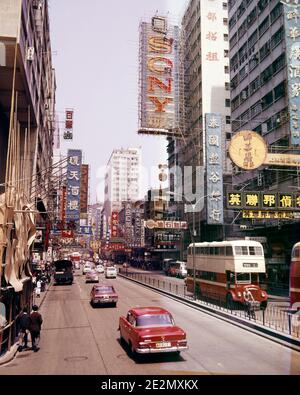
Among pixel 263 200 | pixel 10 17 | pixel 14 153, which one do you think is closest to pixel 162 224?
pixel 263 200

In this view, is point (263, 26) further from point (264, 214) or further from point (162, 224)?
point (264, 214)

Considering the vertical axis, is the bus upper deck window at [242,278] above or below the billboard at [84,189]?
below

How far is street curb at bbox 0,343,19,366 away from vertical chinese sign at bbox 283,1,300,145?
2730cm

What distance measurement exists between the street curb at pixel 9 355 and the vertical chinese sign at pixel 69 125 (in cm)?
4492

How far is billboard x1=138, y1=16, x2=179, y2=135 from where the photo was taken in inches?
2381

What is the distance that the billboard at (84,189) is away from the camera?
214ft

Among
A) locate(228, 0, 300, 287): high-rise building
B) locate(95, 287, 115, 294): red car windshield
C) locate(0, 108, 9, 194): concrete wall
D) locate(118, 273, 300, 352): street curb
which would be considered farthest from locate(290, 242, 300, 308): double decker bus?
locate(0, 108, 9, 194): concrete wall

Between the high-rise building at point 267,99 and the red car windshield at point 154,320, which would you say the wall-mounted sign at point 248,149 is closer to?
the high-rise building at point 267,99

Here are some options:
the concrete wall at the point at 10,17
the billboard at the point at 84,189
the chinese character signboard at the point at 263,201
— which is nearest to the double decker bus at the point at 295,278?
the chinese character signboard at the point at 263,201

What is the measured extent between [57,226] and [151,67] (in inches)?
1160

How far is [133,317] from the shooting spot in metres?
15.8

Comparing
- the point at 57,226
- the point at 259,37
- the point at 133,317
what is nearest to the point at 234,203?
the point at 133,317

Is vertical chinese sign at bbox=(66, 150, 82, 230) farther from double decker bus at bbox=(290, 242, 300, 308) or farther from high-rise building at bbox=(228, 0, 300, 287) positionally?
double decker bus at bbox=(290, 242, 300, 308)
